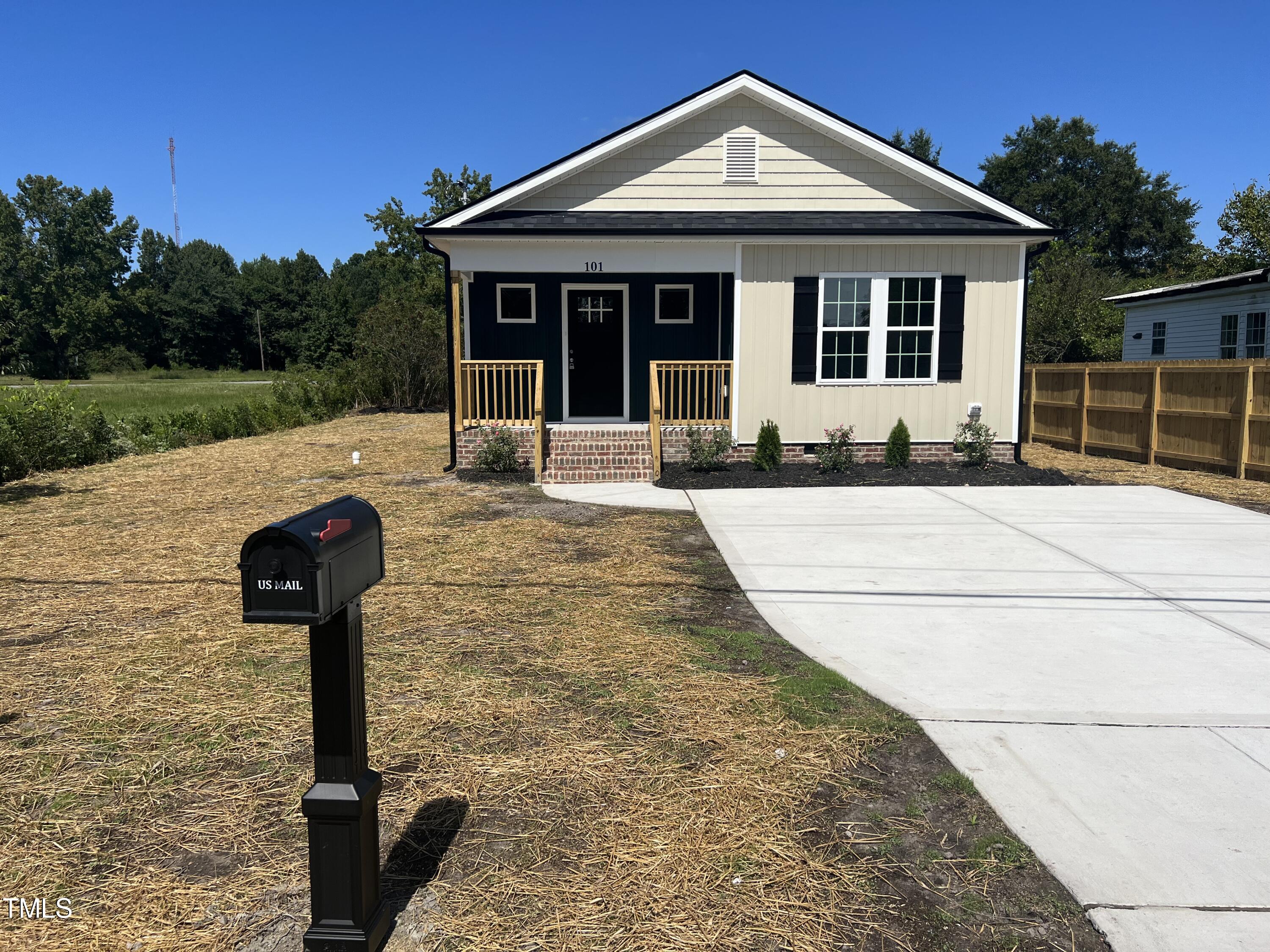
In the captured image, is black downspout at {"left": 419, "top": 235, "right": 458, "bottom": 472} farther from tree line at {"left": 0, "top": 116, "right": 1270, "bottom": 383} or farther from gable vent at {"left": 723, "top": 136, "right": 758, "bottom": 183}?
tree line at {"left": 0, "top": 116, "right": 1270, "bottom": 383}

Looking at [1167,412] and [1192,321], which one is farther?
[1192,321]

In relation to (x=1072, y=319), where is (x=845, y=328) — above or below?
below

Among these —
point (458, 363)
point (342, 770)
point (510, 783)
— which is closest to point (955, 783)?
point (510, 783)

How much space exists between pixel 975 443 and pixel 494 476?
6569 millimetres

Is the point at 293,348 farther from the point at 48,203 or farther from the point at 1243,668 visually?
the point at 1243,668

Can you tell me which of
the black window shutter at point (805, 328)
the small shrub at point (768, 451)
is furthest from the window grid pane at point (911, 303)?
the small shrub at point (768, 451)

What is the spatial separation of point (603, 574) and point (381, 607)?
1.59 m

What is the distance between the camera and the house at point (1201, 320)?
Answer: 59.7ft

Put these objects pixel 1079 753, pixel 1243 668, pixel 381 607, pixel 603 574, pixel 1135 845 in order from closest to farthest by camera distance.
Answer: pixel 1135 845, pixel 1079 753, pixel 1243 668, pixel 381 607, pixel 603 574

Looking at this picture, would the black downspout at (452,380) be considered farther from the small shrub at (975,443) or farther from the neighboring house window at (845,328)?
the small shrub at (975,443)

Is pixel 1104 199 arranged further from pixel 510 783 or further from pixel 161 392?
pixel 510 783

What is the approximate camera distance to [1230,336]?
19094 mm

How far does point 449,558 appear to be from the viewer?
6.45 metres

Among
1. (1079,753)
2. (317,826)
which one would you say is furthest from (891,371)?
(317,826)
